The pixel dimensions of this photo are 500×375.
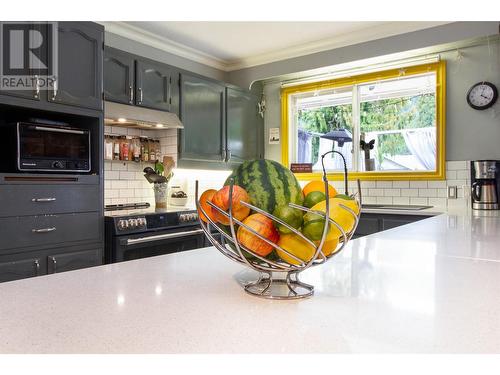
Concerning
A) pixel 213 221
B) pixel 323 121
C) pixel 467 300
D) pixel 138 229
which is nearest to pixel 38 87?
pixel 138 229

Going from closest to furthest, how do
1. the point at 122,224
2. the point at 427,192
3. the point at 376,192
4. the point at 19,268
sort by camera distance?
the point at 19,268 < the point at 122,224 < the point at 427,192 < the point at 376,192

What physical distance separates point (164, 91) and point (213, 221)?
3.02 m

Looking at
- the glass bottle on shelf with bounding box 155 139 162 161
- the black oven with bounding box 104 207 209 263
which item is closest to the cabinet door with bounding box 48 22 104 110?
the black oven with bounding box 104 207 209 263

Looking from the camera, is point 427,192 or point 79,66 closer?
point 79,66

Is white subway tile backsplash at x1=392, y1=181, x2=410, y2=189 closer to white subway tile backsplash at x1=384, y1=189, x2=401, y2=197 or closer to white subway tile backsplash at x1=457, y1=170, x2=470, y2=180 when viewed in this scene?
white subway tile backsplash at x1=384, y1=189, x2=401, y2=197

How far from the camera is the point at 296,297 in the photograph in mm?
631

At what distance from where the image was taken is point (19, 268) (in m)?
2.32

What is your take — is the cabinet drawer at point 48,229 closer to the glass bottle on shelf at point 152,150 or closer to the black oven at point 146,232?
the black oven at point 146,232

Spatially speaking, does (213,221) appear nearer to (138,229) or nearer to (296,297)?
(296,297)

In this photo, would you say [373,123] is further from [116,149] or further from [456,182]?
[116,149]

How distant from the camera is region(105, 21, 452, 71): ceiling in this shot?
11.3 feet

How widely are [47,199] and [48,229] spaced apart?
0.18 metres

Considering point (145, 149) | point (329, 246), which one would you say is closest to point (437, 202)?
point (145, 149)
